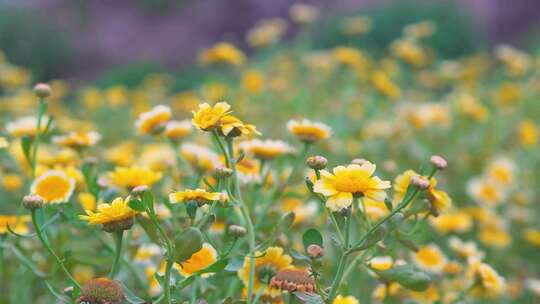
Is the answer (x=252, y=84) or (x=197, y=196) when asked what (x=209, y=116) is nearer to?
(x=197, y=196)

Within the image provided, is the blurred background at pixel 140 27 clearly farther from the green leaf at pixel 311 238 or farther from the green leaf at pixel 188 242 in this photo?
the green leaf at pixel 188 242

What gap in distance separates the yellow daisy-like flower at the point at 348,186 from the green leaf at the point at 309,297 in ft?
0.36

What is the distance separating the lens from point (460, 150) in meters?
2.81

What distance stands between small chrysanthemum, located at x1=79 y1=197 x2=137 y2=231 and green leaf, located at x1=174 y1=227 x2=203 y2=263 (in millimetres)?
94

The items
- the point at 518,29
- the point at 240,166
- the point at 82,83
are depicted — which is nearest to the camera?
the point at 240,166

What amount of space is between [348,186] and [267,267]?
19 centimetres

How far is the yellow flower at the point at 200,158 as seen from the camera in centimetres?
136

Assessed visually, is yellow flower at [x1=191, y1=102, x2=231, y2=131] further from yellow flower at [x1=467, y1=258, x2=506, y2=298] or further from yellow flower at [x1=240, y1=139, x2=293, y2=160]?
yellow flower at [x1=467, y1=258, x2=506, y2=298]

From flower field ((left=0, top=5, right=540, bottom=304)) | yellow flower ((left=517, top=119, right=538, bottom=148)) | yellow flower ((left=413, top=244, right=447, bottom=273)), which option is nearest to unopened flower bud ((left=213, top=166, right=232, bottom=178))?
flower field ((left=0, top=5, right=540, bottom=304))

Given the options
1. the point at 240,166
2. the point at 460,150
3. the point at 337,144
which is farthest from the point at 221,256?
the point at 460,150

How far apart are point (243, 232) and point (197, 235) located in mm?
128

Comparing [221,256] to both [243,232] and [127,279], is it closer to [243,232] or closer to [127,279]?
[243,232]

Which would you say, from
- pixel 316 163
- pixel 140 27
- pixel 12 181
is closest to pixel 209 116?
pixel 316 163

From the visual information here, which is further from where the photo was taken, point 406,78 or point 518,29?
point 518,29
